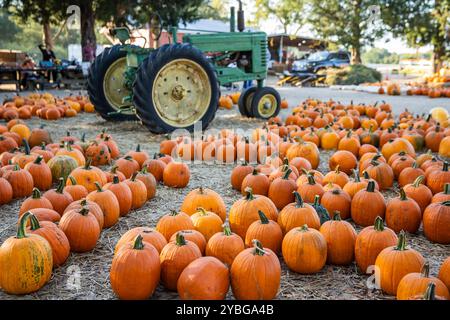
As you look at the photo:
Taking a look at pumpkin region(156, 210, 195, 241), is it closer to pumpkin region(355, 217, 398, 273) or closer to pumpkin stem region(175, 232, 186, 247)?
pumpkin stem region(175, 232, 186, 247)

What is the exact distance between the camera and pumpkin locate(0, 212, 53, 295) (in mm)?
2438

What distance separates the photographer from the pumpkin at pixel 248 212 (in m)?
3.17

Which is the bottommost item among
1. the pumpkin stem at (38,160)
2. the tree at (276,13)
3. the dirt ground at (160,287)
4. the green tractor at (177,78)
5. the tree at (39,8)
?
the dirt ground at (160,287)

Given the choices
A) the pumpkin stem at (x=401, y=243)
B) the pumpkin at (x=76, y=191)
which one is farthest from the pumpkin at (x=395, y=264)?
the pumpkin at (x=76, y=191)

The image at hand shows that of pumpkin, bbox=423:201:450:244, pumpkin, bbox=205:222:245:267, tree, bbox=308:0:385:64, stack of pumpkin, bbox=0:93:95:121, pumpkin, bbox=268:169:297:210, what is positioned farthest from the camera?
tree, bbox=308:0:385:64

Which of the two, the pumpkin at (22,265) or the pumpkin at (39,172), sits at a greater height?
the pumpkin at (39,172)

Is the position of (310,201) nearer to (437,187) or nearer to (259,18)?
(437,187)

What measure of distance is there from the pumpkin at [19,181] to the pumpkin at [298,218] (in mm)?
2519

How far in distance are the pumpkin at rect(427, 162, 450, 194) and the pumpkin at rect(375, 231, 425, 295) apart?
179cm

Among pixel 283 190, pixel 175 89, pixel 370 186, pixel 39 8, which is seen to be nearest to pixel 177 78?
pixel 175 89

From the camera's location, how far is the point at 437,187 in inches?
157

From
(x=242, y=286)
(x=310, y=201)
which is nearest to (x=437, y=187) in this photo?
(x=310, y=201)

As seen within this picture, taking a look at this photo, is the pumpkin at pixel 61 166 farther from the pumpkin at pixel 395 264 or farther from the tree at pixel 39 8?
the tree at pixel 39 8

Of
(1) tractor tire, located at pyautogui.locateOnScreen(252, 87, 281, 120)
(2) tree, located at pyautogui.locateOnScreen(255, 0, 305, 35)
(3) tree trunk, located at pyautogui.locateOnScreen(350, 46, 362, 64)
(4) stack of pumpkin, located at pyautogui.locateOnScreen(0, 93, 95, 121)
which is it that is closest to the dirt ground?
(1) tractor tire, located at pyautogui.locateOnScreen(252, 87, 281, 120)
